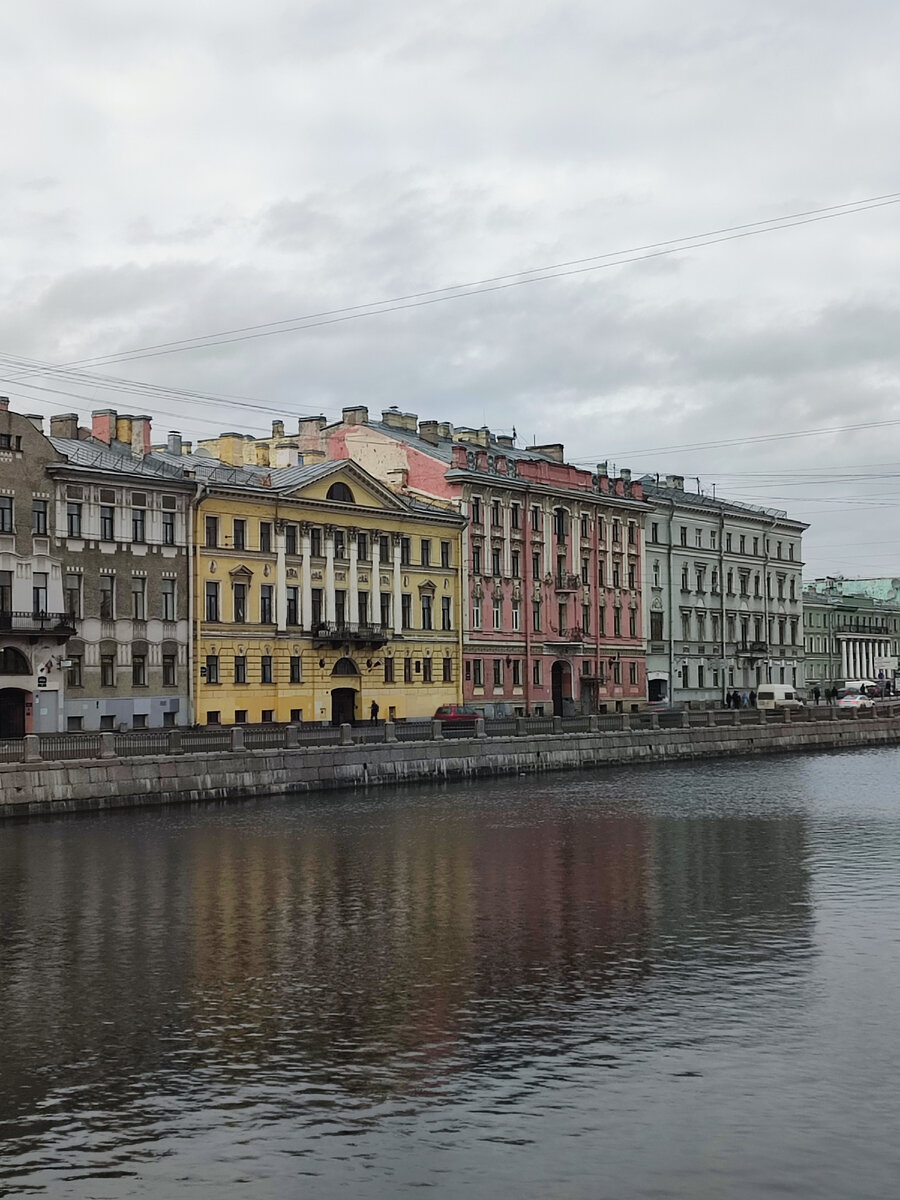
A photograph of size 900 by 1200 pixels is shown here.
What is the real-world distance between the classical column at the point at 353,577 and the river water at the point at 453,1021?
1493 inches

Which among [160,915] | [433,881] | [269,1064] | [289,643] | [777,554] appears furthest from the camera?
[777,554]

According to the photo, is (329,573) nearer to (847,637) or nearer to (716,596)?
(716,596)

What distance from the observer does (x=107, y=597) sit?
61250 mm

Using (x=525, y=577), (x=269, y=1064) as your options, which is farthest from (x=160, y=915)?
(x=525, y=577)

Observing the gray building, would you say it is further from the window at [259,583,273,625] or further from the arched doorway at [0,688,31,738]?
the arched doorway at [0,688,31,738]

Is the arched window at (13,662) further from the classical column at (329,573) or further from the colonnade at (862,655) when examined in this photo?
the colonnade at (862,655)

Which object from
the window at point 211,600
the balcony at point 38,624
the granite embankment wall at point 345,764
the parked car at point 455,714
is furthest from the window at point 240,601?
the granite embankment wall at point 345,764

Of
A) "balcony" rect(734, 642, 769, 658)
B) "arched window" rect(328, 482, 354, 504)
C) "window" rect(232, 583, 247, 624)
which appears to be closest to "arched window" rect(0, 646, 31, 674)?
"window" rect(232, 583, 247, 624)

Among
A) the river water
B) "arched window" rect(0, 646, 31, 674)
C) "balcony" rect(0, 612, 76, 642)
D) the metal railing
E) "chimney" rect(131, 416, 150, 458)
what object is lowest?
the river water

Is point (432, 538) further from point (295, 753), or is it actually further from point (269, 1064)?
point (269, 1064)

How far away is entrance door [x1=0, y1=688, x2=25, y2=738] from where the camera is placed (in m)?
57.7

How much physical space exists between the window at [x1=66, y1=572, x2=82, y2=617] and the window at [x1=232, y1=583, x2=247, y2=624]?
26.6 ft

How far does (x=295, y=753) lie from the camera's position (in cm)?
5056

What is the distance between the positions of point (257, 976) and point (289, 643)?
1941 inches
